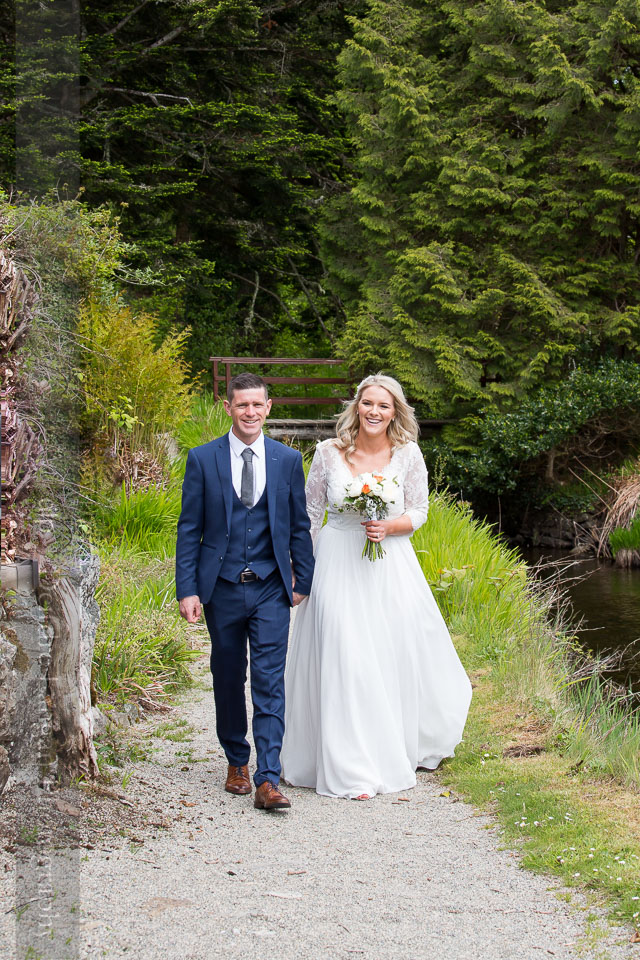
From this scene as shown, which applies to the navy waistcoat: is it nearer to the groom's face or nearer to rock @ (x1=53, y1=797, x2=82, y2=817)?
the groom's face

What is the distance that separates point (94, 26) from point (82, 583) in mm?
18209

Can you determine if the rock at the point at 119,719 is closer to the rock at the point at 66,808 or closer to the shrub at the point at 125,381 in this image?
the rock at the point at 66,808

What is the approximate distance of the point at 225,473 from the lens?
450 cm

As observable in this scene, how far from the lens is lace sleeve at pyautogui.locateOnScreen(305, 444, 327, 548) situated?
16.8 feet

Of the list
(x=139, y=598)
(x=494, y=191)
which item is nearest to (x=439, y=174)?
(x=494, y=191)

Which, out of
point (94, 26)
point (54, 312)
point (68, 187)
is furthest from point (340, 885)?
point (94, 26)

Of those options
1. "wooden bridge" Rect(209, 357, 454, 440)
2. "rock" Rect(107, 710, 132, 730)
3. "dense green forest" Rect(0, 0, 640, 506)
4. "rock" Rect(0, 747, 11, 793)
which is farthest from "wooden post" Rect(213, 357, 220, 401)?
"rock" Rect(0, 747, 11, 793)

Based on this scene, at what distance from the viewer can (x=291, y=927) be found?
11.0 ft

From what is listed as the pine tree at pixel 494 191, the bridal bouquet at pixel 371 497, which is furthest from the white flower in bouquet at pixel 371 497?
the pine tree at pixel 494 191

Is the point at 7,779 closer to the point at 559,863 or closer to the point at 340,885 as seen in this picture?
the point at 340,885

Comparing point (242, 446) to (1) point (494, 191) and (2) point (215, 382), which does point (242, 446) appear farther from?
(2) point (215, 382)

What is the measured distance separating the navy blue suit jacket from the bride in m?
0.45

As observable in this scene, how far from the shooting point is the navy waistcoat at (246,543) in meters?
4.47

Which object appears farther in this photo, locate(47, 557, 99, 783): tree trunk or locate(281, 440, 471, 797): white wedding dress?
locate(281, 440, 471, 797): white wedding dress
